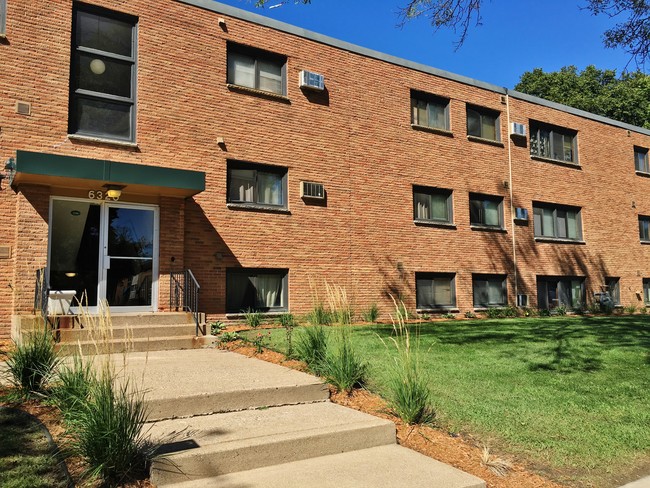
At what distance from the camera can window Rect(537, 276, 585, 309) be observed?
1973 centimetres

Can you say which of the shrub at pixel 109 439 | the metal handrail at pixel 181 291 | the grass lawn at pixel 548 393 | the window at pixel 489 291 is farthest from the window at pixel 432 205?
the shrub at pixel 109 439

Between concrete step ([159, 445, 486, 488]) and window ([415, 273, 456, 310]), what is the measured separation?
12160 millimetres

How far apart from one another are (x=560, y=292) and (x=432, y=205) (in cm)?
709

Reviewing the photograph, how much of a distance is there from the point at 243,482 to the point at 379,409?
209 cm

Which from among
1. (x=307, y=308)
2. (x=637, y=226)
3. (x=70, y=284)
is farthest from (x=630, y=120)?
(x=70, y=284)

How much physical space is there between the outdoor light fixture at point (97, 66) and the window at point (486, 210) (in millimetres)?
12282

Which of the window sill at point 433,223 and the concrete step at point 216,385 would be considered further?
the window sill at point 433,223

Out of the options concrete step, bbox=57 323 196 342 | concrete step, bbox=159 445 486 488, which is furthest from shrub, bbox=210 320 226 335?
concrete step, bbox=159 445 486 488

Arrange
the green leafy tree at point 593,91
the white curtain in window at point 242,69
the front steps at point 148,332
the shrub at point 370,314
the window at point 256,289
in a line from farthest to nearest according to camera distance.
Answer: the green leafy tree at point 593,91 < the shrub at point 370,314 < the white curtain in window at point 242,69 < the window at point 256,289 < the front steps at point 148,332

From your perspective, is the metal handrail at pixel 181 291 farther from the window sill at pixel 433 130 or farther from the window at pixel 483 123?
the window at pixel 483 123

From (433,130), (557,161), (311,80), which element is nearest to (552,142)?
(557,161)

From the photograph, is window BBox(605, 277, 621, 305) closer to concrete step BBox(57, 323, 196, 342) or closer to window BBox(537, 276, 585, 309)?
window BBox(537, 276, 585, 309)

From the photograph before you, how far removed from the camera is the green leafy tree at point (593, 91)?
3844cm

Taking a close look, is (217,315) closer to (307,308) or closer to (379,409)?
(307,308)
